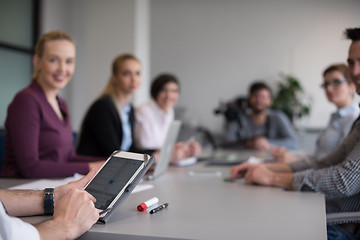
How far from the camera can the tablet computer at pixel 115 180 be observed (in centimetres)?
111

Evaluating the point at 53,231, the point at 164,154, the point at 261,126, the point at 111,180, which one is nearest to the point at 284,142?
the point at 261,126

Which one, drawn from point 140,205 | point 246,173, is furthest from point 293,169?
point 140,205

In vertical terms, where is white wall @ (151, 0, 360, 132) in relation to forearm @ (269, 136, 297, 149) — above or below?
above

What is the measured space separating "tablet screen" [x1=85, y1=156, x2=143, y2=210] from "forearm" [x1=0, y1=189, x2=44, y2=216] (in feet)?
0.55

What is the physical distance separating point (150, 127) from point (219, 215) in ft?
6.83

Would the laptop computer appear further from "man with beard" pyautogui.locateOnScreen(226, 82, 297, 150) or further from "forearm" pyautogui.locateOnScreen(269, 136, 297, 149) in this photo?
"forearm" pyautogui.locateOnScreen(269, 136, 297, 149)

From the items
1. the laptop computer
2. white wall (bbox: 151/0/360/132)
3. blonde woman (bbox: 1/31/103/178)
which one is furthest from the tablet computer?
white wall (bbox: 151/0/360/132)

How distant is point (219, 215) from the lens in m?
1.21

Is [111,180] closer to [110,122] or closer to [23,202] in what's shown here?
[23,202]

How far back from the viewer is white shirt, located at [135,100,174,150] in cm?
320

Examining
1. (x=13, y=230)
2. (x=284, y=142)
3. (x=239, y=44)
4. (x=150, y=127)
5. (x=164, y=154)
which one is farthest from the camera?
(x=239, y=44)

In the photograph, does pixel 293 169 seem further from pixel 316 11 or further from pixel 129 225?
pixel 316 11

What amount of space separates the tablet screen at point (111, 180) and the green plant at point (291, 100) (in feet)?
16.2

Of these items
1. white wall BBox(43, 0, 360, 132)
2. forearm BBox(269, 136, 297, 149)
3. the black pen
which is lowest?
forearm BBox(269, 136, 297, 149)
